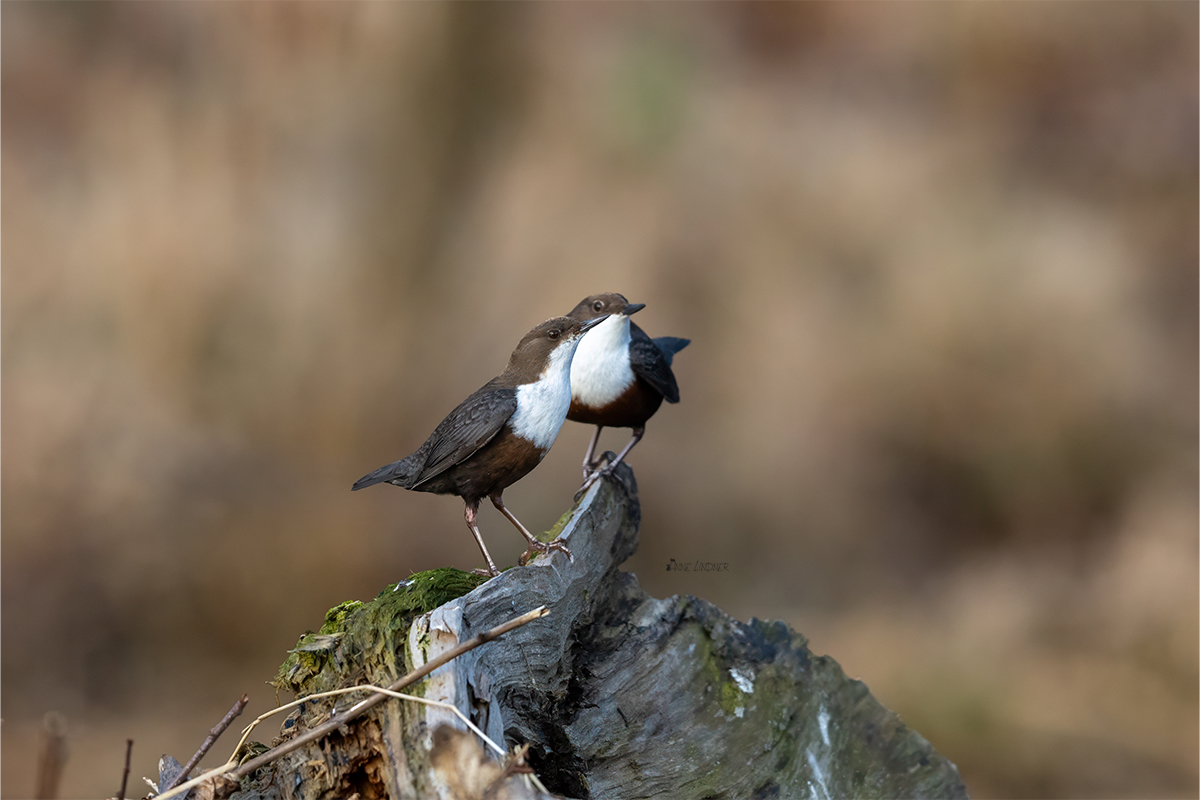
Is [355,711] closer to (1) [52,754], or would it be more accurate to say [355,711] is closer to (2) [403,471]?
(1) [52,754]

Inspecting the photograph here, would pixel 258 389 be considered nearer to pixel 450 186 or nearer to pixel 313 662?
pixel 450 186

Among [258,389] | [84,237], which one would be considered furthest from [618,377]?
[84,237]

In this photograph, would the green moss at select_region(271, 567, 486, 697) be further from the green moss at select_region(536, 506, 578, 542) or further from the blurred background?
the blurred background

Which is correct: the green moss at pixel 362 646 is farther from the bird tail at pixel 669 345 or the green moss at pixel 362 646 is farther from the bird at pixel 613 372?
the bird tail at pixel 669 345

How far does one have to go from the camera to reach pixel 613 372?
4246 millimetres

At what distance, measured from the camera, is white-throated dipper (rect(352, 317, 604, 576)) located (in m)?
3.21

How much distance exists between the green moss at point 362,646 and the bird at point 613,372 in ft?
4.72

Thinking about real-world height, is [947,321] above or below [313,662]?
above

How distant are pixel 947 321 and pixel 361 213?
5220 millimetres

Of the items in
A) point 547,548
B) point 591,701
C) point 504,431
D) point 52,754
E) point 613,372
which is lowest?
point 52,754

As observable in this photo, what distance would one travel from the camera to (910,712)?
7.18 metres

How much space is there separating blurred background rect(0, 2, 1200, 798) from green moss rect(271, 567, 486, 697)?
4.79 m

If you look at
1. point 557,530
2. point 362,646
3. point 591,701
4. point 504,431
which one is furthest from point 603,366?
point 362,646

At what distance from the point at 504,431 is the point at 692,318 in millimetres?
5200
